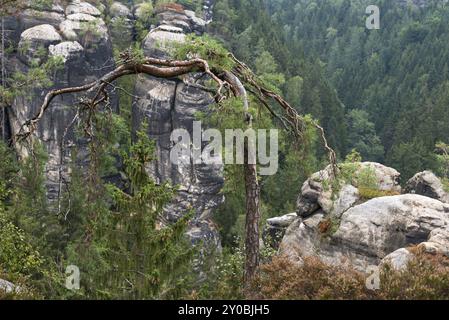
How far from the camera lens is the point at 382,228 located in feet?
55.2

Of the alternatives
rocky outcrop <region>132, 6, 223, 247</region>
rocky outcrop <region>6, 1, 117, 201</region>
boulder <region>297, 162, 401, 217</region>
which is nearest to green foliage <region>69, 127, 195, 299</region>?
boulder <region>297, 162, 401, 217</region>

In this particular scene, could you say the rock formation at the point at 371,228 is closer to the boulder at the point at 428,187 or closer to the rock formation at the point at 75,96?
the boulder at the point at 428,187

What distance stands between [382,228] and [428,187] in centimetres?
1067

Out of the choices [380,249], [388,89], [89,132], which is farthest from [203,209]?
[388,89]

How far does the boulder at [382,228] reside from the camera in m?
16.6

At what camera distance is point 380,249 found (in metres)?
16.8

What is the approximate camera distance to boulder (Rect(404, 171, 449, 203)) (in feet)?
86.5

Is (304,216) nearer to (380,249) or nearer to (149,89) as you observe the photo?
(380,249)

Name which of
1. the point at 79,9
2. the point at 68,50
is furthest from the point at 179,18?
the point at 68,50

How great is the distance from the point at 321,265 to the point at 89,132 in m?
2.99

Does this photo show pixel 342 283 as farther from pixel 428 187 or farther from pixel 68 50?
pixel 68 50

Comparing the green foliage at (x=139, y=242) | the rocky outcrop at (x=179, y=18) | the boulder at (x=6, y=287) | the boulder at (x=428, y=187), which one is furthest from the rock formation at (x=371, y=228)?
the rocky outcrop at (x=179, y=18)

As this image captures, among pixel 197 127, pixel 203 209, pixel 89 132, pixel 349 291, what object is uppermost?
pixel 89 132

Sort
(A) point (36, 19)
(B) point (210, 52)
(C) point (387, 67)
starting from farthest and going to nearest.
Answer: (C) point (387, 67)
(A) point (36, 19)
(B) point (210, 52)
